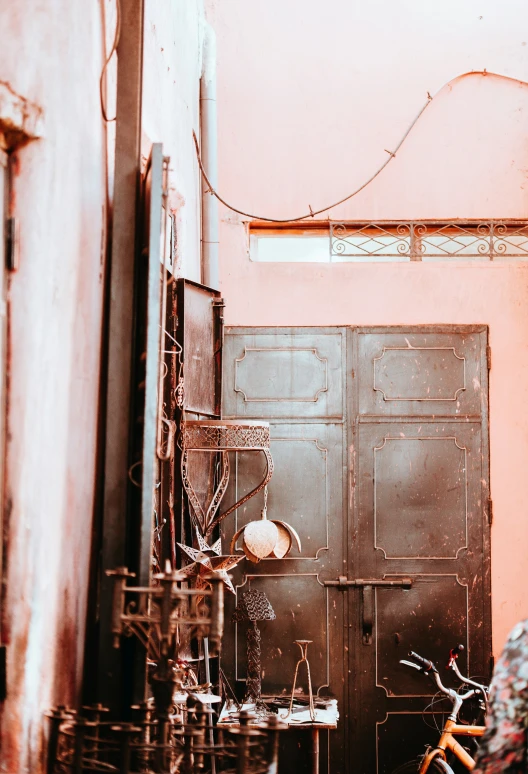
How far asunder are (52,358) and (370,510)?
10.8ft

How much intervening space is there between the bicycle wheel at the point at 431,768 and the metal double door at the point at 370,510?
8.3 inches

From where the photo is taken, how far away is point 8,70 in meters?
2.54

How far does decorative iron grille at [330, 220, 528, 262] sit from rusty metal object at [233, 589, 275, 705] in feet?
7.46

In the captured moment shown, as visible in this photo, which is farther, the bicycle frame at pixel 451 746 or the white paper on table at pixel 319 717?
the bicycle frame at pixel 451 746

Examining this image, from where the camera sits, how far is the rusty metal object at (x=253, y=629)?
191 inches

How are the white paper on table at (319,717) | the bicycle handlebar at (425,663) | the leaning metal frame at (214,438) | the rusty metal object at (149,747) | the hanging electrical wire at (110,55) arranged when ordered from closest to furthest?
the rusty metal object at (149,747), the hanging electrical wire at (110,55), the leaning metal frame at (214,438), the white paper on table at (319,717), the bicycle handlebar at (425,663)

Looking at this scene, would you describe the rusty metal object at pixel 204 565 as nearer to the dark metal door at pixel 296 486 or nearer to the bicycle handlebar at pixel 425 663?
the dark metal door at pixel 296 486

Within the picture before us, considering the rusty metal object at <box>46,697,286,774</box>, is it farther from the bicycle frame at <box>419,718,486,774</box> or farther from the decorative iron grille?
the decorative iron grille

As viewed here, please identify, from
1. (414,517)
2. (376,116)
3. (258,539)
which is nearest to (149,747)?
(258,539)

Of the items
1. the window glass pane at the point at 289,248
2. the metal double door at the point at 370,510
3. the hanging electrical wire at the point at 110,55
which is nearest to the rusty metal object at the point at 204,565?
the metal double door at the point at 370,510

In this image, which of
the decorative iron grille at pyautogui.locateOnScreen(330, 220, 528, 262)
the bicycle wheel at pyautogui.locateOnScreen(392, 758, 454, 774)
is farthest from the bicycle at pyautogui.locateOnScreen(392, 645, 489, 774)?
the decorative iron grille at pyautogui.locateOnScreen(330, 220, 528, 262)

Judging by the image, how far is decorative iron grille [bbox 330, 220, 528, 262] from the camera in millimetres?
5836

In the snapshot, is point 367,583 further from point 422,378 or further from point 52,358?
point 52,358

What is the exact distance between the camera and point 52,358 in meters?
2.67
